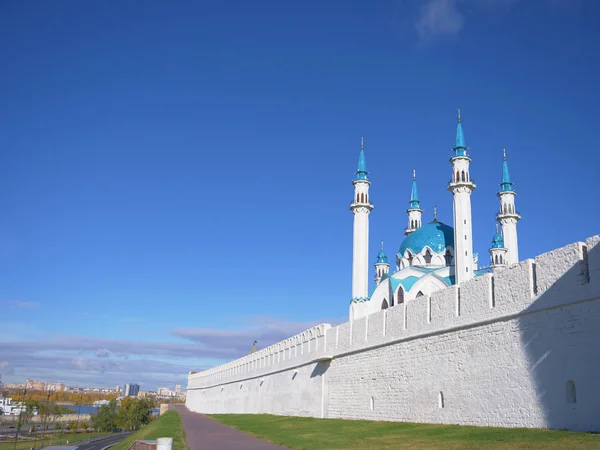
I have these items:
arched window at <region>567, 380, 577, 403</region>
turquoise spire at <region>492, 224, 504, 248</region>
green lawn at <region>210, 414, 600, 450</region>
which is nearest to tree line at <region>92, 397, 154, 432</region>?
turquoise spire at <region>492, 224, 504, 248</region>

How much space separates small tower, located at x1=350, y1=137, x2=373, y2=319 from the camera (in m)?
38.7

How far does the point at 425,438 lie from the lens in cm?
1289

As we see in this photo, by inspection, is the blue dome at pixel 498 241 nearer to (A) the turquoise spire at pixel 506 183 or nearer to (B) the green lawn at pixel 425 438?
(A) the turquoise spire at pixel 506 183

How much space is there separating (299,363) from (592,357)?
19.4 m

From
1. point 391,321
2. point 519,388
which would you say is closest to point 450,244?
point 391,321

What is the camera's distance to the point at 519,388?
13.1m

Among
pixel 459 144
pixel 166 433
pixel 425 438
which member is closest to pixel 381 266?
pixel 459 144

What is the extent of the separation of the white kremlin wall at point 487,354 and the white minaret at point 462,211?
466 inches

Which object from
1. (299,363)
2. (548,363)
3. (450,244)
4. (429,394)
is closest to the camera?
(548,363)

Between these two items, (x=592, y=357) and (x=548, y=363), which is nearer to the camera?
(x=592, y=357)

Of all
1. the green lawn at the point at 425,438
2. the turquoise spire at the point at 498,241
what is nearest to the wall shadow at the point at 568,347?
the green lawn at the point at 425,438

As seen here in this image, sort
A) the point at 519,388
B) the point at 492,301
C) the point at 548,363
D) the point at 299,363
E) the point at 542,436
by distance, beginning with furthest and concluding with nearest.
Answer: the point at 299,363 < the point at 492,301 < the point at 519,388 < the point at 548,363 < the point at 542,436

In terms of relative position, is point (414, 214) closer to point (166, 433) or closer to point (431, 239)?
point (431, 239)

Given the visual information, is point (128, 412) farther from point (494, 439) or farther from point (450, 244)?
point (494, 439)
